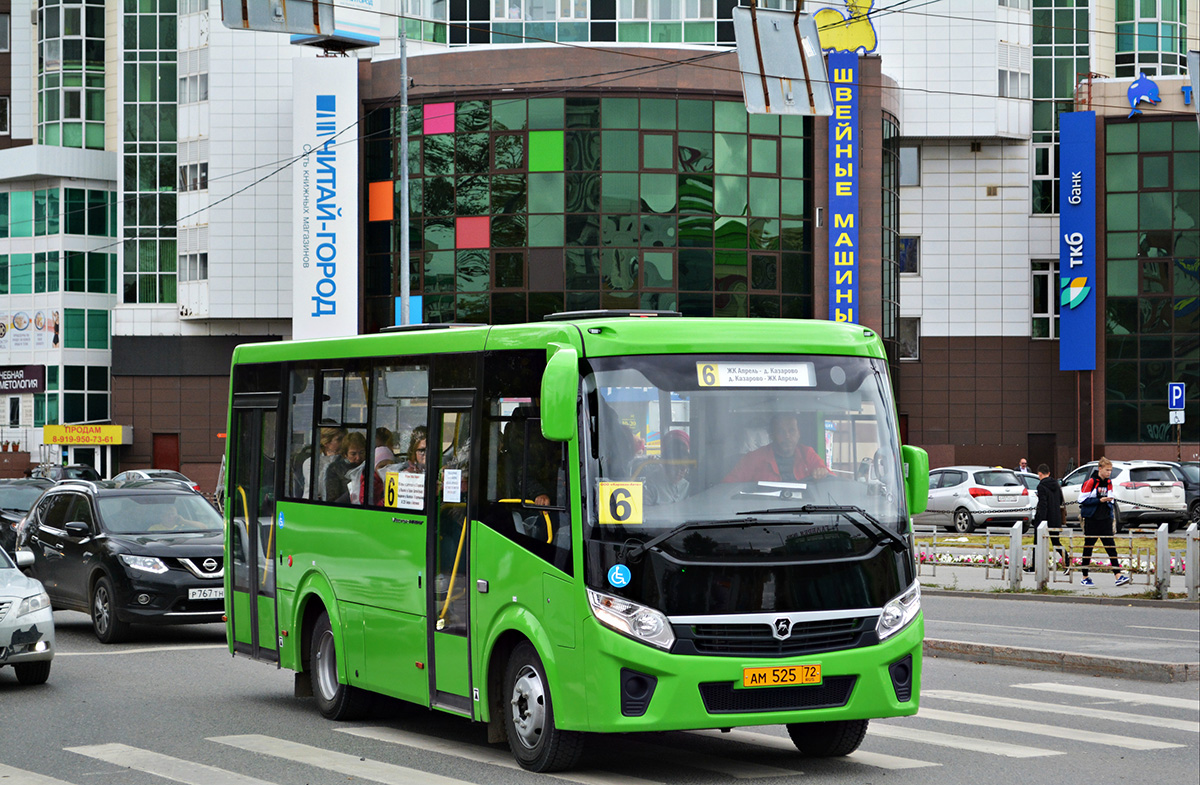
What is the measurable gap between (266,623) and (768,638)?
494 centimetres

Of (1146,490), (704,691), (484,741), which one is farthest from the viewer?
(1146,490)

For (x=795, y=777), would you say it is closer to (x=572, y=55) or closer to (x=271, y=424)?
(x=271, y=424)

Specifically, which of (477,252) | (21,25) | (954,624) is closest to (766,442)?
(954,624)

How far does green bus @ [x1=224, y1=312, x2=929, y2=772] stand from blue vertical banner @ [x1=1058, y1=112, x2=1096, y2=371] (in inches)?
2053

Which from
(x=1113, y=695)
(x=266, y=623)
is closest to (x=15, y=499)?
(x=266, y=623)

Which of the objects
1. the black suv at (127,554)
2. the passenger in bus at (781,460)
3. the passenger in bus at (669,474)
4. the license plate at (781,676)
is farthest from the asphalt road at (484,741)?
the black suv at (127,554)

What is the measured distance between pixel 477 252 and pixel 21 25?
3246 centimetres

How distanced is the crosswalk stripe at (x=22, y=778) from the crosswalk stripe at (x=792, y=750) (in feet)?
13.2

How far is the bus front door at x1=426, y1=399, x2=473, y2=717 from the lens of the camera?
31.4 ft

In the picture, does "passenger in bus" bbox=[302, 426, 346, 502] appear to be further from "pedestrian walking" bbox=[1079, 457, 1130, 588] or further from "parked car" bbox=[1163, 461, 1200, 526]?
"parked car" bbox=[1163, 461, 1200, 526]

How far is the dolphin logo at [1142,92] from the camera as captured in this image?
2322 inches

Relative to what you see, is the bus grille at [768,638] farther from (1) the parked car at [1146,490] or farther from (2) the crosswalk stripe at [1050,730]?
(1) the parked car at [1146,490]

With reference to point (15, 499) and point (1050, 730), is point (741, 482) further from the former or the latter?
point (15, 499)

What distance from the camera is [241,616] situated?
41.7ft
